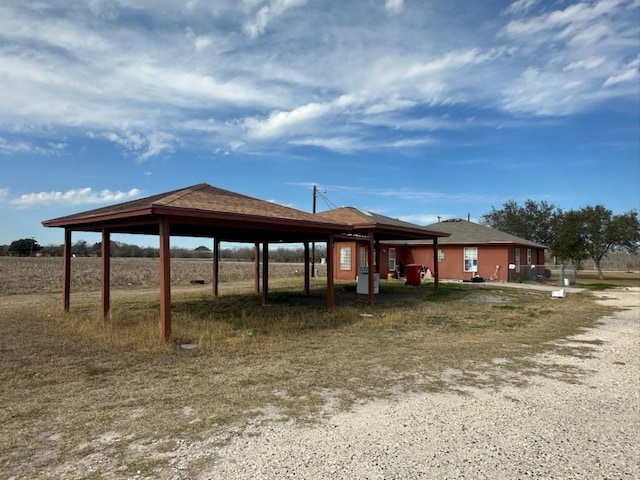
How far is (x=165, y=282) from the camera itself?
8.04 meters

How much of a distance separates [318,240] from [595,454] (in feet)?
36.5

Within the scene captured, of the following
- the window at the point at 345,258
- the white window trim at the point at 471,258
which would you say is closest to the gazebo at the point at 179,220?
the window at the point at 345,258

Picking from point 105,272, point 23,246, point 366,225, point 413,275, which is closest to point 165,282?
point 105,272

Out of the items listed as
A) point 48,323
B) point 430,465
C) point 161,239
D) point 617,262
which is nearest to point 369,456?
point 430,465

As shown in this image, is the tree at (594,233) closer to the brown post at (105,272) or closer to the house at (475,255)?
the house at (475,255)

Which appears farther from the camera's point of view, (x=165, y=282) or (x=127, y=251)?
(x=127, y=251)

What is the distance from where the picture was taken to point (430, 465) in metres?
3.40

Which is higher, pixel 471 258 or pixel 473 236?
pixel 473 236

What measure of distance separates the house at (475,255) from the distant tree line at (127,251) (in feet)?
94.1

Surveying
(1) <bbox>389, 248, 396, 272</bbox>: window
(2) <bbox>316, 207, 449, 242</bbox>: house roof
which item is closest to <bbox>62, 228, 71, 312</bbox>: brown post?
(2) <bbox>316, 207, 449, 242</bbox>: house roof

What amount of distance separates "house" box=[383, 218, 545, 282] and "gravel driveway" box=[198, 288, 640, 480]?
19480mm

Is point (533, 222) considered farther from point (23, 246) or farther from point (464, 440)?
point (23, 246)

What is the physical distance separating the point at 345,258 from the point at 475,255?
750 cm

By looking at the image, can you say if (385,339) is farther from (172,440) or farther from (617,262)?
(617,262)
